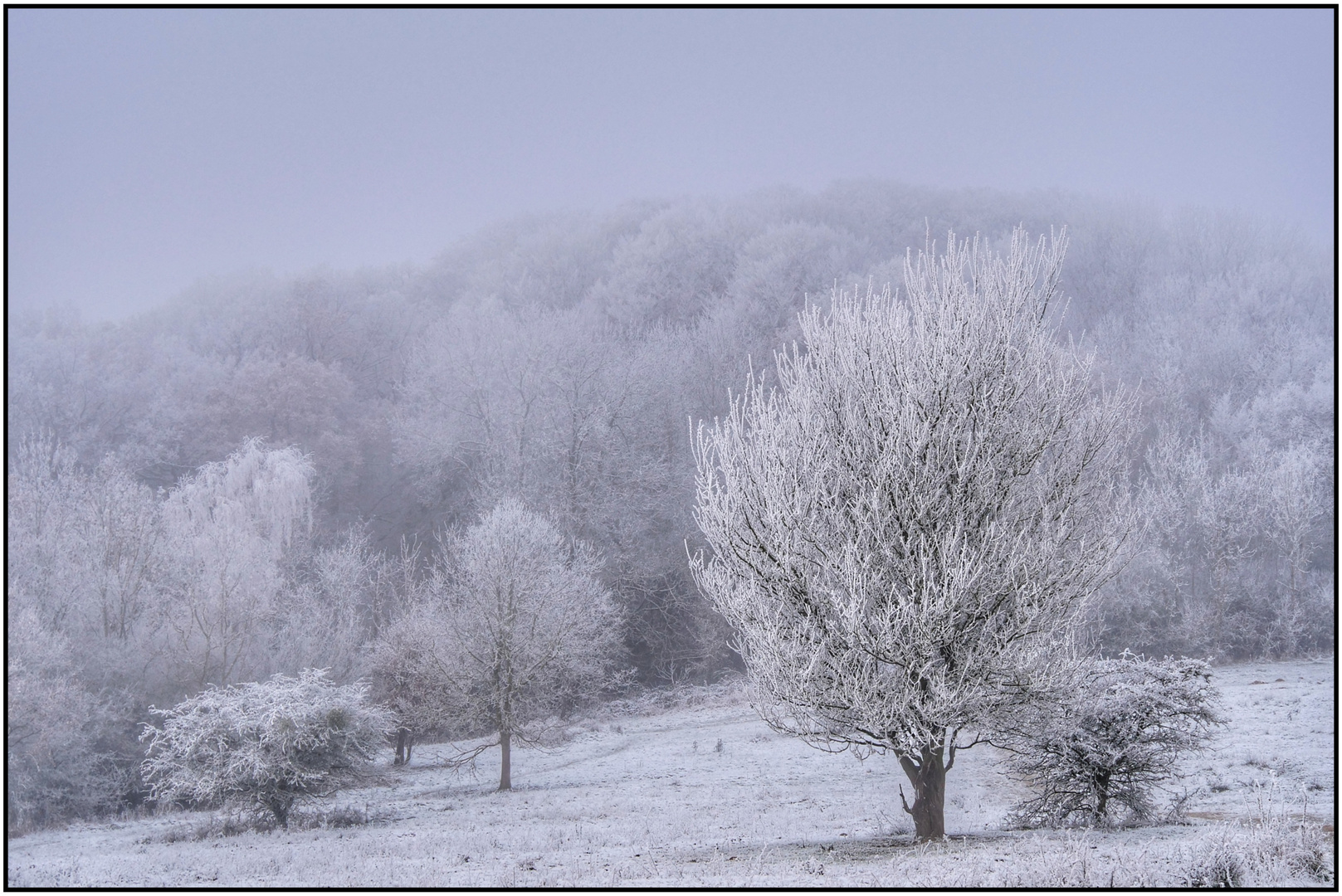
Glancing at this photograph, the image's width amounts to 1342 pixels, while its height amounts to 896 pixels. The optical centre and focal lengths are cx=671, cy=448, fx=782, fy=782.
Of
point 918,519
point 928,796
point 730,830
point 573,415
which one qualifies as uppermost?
point 573,415

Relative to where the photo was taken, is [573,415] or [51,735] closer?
[51,735]

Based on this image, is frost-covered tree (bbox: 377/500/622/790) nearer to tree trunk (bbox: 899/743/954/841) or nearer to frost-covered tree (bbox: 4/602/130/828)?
frost-covered tree (bbox: 4/602/130/828)

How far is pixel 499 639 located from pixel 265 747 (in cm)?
614

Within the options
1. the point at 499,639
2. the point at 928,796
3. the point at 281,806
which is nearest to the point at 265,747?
the point at 281,806

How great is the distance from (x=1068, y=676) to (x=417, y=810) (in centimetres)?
1243

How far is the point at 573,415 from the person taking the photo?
97.8ft

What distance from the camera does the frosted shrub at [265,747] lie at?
42.4 feet

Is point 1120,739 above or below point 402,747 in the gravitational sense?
above

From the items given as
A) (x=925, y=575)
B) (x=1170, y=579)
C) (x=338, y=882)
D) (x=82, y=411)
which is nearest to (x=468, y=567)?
(x=338, y=882)

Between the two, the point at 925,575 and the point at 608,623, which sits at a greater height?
the point at 925,575

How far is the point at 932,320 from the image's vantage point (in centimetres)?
795

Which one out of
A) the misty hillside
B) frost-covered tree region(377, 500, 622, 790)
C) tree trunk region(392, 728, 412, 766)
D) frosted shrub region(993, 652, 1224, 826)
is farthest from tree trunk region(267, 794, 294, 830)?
frosted shrub region(993, 652, 1224, 826)

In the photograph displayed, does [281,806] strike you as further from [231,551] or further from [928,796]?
[928,796]

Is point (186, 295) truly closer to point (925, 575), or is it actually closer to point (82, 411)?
point (82, 411)
